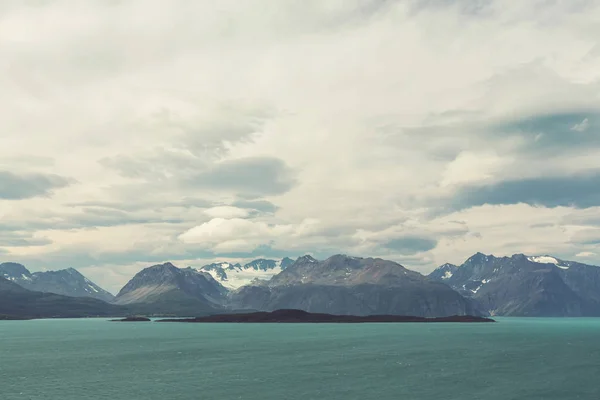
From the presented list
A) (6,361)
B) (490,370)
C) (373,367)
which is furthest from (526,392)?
(6,361)

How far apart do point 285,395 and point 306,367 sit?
4503cm

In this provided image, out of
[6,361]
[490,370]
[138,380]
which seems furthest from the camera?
[6,361]

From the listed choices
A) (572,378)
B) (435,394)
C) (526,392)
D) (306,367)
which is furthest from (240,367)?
(572,378)

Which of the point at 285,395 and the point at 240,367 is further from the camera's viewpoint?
the point at 240,367

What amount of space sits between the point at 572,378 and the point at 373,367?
163ft

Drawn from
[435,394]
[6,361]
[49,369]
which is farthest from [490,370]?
[6,361]

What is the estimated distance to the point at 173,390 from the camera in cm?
11019

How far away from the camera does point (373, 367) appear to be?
148 metres

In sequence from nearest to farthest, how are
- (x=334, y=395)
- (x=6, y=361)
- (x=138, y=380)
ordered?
(x=334, y=395), (x=138, y=380), (x=6, y=361)

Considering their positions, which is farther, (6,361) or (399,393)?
(6,361)

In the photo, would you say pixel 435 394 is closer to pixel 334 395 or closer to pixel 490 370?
pixel 334 395

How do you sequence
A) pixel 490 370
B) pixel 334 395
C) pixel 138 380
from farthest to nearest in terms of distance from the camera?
1. pixel 490 370
2. pixel 138 380
3. pixel 334 395

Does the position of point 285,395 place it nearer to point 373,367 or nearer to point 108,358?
point 373,367

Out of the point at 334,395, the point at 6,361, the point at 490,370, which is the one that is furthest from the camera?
the point at 6,361
